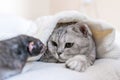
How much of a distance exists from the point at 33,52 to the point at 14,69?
14 cm

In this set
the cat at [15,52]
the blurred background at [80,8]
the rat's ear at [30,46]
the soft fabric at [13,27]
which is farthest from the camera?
the blurred background at [80,8]

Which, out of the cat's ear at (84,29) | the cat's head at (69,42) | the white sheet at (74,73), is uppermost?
the cat's ear at (84,29)

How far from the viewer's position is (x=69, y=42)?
3.12 ft

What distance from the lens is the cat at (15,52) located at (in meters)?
0.69


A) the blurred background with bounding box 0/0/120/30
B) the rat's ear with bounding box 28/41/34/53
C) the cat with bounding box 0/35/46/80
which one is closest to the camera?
the cat with bounding box 0/35/46/80

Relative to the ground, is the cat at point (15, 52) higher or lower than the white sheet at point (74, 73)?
higher

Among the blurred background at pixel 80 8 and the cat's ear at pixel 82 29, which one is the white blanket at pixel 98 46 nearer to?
the cat's ear at pixel 82 29

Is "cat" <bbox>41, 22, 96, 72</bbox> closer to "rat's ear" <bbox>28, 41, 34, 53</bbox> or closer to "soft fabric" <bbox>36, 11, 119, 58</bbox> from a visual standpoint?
"soft fabric" <bbox>36, 11, 119, 58</bbox>

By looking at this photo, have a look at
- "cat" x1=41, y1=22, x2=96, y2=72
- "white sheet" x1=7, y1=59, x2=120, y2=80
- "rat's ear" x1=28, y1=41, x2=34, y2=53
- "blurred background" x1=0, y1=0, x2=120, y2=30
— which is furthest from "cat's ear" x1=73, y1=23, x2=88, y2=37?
"blurred background" x1=0, y1=0, x2=120, y2=30

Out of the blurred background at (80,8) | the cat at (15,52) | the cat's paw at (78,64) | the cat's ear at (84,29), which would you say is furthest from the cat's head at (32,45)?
the blurred background at (80,8)

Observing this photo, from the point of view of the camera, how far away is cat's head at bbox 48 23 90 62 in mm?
944

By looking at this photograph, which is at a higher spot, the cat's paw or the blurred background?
the blurred background

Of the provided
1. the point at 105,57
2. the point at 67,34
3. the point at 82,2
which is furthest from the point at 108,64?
the point at 82,2

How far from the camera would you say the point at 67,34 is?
0.98 meters
